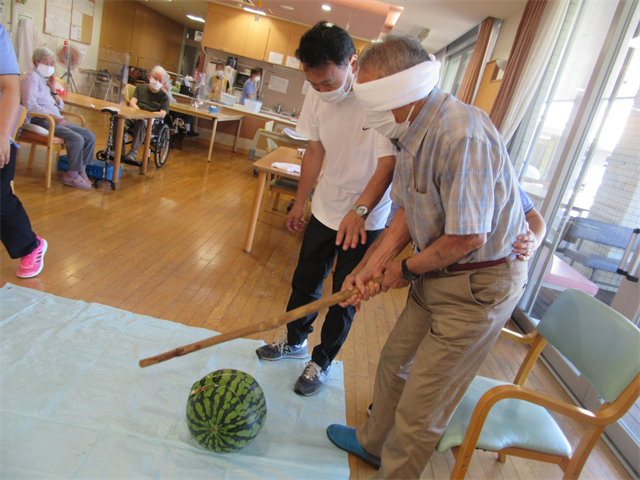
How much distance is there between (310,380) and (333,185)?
904mm

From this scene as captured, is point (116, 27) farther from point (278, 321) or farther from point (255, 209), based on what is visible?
point (278, 321)

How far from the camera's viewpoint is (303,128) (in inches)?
73.2

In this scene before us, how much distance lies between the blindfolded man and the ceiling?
4.55 meters

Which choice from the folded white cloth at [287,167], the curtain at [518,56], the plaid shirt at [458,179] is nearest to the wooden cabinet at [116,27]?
the folded white cloth at [287,167]

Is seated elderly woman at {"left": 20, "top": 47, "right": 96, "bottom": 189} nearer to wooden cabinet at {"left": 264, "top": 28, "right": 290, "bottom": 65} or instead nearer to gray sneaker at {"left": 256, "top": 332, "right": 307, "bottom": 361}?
gray sneaker at {"left": 256, "top": 332, "right": 307, "bottom": 361}

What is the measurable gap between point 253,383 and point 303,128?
1.13 m

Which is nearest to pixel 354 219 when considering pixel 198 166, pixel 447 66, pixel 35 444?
pixel 35 444

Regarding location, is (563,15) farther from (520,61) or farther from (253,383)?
(253,383)

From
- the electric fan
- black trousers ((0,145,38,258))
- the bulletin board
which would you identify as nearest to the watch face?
black trousers ((0,145,38,258))

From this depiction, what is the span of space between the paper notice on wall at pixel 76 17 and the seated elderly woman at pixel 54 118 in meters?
6.83

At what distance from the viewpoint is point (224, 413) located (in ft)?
4.38

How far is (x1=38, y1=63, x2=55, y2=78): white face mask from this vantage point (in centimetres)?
389

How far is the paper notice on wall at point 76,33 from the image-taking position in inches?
368

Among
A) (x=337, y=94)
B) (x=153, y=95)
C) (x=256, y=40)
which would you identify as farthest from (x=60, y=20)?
(x=337, y=94)
